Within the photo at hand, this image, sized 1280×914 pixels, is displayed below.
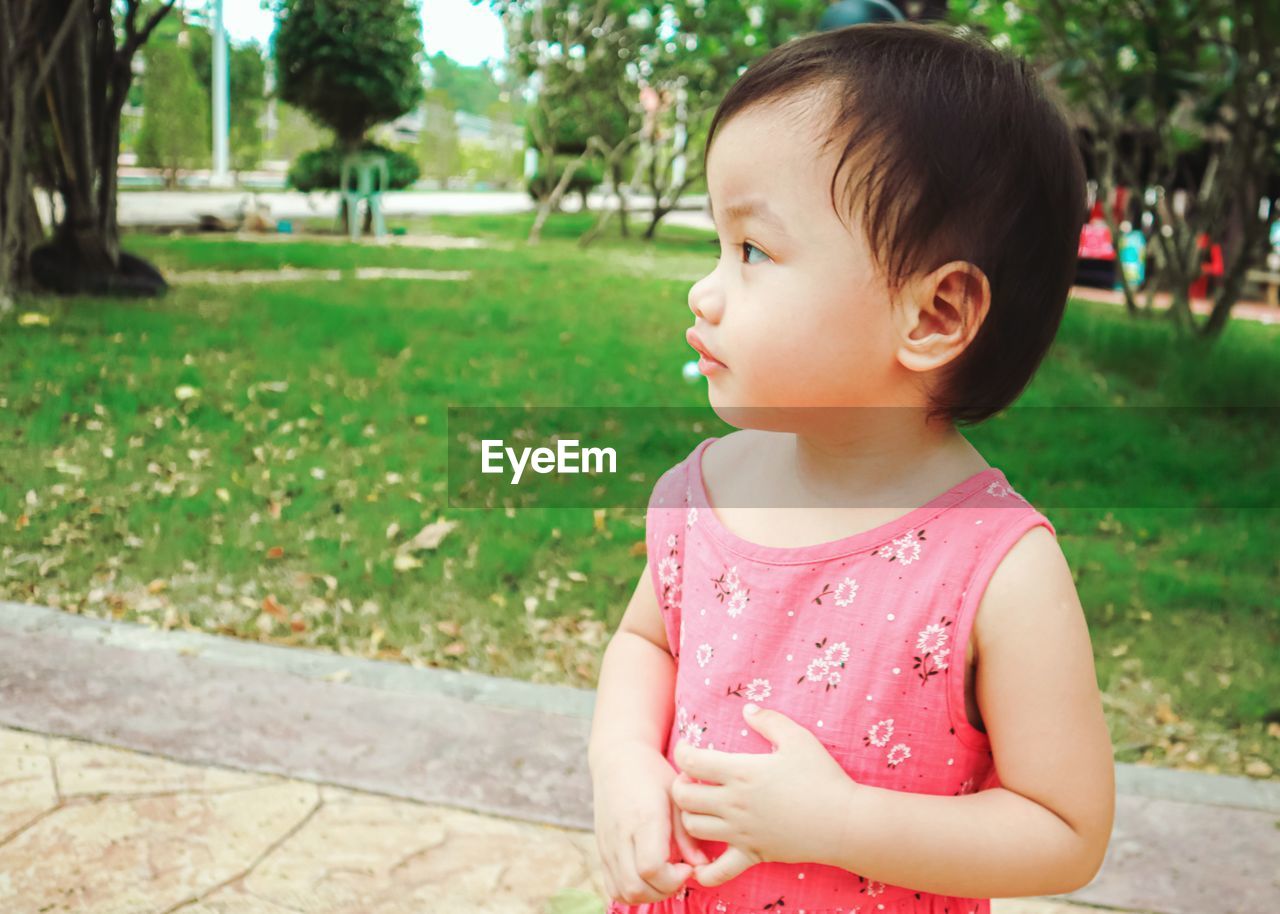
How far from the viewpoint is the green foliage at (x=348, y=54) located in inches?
374

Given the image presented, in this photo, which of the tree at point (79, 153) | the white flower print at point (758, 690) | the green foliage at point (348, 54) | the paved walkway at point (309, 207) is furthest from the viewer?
the paved walkway at point (309, 207)

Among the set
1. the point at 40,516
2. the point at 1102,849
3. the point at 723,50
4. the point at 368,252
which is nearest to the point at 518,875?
the point at 1102,849

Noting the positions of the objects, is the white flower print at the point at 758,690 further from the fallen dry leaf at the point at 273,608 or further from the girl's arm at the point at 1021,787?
the fallen dry leaf at the point at 273,608

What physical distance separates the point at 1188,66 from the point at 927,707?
7.78 meters

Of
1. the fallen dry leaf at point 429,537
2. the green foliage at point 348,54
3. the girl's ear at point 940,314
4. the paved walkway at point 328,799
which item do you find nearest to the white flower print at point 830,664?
the girl's ear at point 940,314

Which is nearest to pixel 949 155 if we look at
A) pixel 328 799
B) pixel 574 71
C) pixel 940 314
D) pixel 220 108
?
pixel 940 314

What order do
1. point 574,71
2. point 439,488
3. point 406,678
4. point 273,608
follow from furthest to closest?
point 574,71, point 439,488, point 273,608, point 406,678

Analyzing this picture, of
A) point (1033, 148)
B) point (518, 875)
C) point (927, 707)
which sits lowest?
point (518, 875)

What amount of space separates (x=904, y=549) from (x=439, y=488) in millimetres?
3704

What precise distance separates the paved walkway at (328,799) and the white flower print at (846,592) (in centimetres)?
120

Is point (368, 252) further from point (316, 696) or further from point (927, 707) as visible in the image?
point (927, 707)

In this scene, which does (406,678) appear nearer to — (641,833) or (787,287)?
(641,833)

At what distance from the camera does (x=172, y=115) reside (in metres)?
17.0

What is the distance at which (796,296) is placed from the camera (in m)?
0.98
